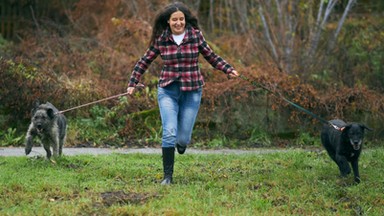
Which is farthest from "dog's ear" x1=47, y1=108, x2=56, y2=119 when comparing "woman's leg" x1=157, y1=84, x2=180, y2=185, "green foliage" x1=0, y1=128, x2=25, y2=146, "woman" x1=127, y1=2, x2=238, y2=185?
"green foliage" x1=0, y1=128, x2=25, y2=146

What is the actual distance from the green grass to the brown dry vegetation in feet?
10.6

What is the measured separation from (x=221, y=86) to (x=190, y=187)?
19.3 feet

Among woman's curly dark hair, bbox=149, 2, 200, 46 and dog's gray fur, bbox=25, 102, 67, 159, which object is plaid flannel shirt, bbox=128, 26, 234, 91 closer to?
Answer: woman's curly dark hair, bbox=149, 2, 200, 46

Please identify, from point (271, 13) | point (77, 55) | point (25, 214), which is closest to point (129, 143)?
point (77, 55)

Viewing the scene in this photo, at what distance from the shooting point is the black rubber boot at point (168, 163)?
803cm

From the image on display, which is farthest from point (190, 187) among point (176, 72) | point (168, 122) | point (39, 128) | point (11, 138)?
point (11, 138)

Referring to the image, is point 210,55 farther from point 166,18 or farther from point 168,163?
point 168,163

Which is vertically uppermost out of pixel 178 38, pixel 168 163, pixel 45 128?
pixel 178 38

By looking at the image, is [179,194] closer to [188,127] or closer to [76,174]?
[188,127]

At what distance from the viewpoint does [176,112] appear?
8102mm

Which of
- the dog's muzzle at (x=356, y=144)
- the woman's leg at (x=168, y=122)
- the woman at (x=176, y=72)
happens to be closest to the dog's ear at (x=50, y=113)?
the woman at (x=176, y=72)

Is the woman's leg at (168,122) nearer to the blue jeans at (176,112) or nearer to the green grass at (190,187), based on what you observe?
the blue jeans at (176,112)

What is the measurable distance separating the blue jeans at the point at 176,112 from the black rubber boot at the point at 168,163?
2.7 inches

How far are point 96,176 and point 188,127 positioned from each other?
1.36 meters
